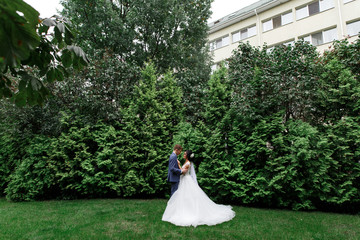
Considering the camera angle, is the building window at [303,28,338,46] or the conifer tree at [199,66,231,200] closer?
the conifer tree at [199,66,231,200]

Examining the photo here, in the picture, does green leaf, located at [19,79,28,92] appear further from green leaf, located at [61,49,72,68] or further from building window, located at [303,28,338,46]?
building window, located at [303,28,338,46]

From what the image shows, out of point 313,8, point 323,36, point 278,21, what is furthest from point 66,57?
point 278,21

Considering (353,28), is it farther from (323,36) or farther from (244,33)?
(244,33)

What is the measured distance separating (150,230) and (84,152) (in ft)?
18.0

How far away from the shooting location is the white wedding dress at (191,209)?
230 inches

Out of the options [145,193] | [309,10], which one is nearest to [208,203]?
[145,193]

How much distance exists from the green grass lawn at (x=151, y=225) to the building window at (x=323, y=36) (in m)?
16.4

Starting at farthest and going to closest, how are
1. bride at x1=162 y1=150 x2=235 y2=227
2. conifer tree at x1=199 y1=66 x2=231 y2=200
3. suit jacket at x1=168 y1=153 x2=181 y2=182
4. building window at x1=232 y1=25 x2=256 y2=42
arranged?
building window at x1=232 y1=25 x2=256 y2=42
conifer tree at x1=199 y1=66 x2=231 y2=200
suit jacket at x1=168 y1=153 x2=181 y2=182
bride at x1=162 y1=150 x2=235 y2=227

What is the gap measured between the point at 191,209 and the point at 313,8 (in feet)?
68.4

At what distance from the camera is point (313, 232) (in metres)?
5.08

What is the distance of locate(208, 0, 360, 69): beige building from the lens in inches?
669

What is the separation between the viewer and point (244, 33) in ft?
76.3

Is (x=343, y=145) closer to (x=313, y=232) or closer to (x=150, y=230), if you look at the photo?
(x=313, y=232)

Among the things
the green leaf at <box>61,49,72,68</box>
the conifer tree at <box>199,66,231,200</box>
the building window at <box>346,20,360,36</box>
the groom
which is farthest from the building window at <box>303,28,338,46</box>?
the green leaf at <box>61,49,72,68</box>
